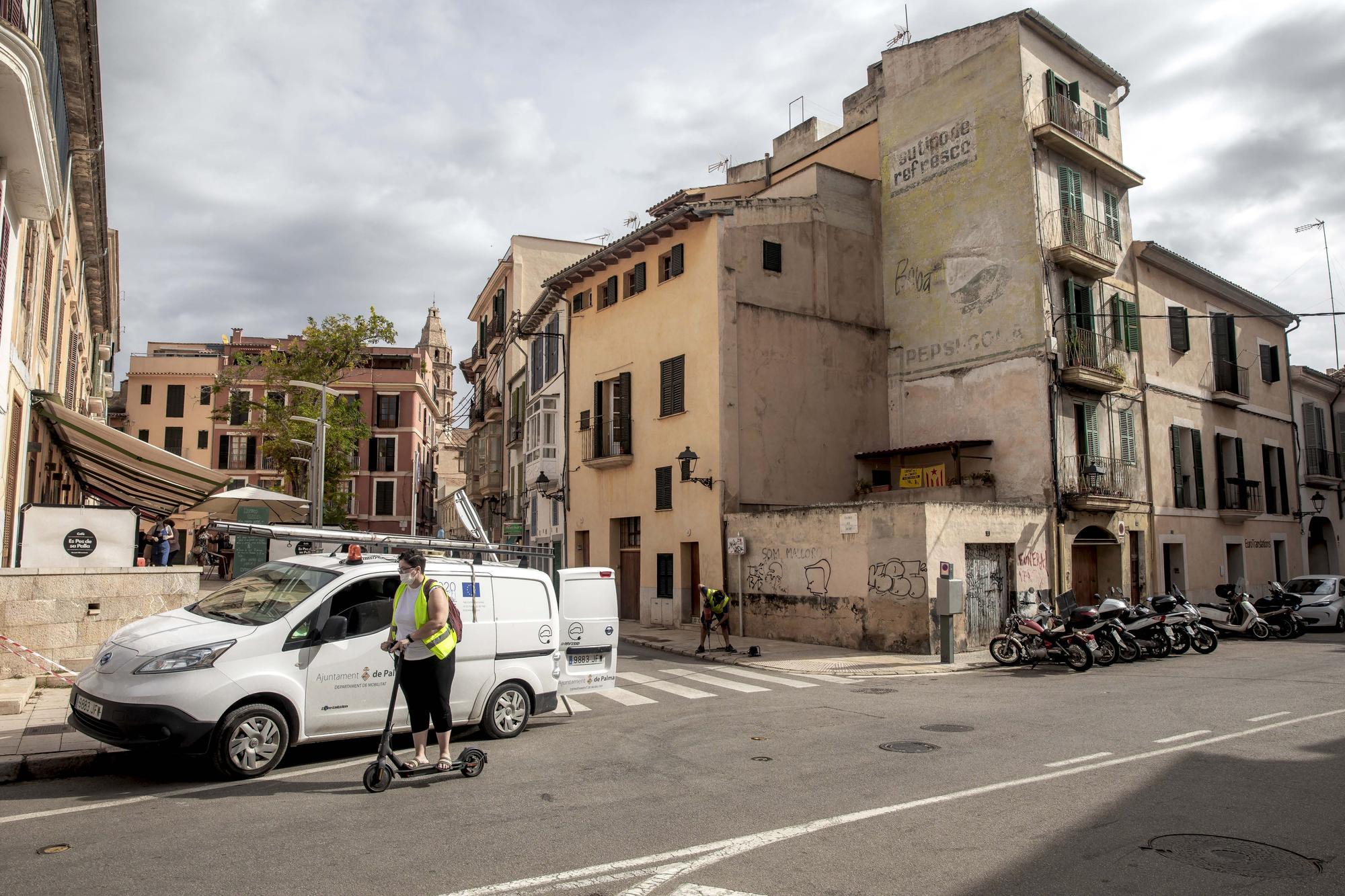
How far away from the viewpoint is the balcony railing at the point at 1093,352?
21.6 m

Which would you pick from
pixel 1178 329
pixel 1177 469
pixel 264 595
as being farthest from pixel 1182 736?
pixel 1178 329

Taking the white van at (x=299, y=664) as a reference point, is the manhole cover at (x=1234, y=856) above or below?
below

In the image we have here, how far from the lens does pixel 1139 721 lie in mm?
9594

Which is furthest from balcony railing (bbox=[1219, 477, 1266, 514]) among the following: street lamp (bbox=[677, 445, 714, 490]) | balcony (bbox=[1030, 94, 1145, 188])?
street lamp (bbox=[677, 445, 714, 490])

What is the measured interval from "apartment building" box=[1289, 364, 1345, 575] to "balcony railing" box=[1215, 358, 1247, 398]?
4.83m

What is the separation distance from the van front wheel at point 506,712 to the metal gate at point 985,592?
→ 1183 cm

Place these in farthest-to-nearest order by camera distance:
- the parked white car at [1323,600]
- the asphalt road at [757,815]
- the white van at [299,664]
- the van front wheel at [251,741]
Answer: the parked white car at [1323,600] < the van front wheel at [251,741] < the white van at [299,664] < the asphalt road at [757,815]

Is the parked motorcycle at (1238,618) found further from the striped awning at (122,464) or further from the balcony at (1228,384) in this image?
the striped awning at (122,464)

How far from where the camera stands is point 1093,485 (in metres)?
21.5

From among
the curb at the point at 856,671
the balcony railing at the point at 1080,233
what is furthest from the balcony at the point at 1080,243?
the curb at the point at 856,671

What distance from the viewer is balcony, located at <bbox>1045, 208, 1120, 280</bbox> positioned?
21469 millimetres

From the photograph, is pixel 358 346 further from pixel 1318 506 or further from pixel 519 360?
pixel 1318 506

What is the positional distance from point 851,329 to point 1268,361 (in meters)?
16.6

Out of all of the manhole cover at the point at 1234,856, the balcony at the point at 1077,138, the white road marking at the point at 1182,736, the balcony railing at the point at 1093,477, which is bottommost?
the white road marking at the point at 1182,736
